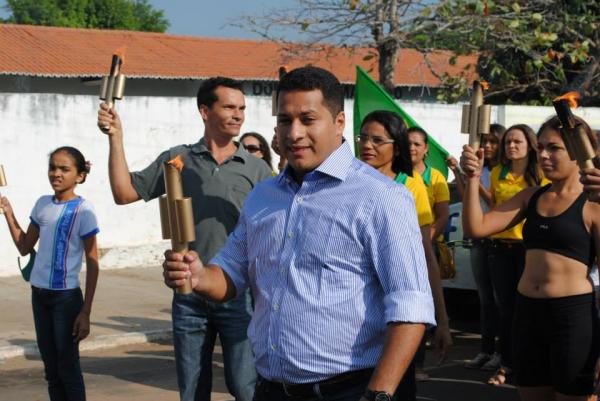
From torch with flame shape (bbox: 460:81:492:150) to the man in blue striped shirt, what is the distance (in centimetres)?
132

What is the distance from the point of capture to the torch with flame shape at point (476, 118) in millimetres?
4773

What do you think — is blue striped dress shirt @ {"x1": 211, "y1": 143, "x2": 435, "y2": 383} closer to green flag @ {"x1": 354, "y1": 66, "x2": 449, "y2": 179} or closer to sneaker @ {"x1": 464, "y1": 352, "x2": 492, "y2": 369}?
sneaker @ {"x1": 464, "y1": 352, "x2": 492, "y2": 369}

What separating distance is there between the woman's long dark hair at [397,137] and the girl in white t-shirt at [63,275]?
6.13 feet

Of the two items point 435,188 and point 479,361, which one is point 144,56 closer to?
point 479,361

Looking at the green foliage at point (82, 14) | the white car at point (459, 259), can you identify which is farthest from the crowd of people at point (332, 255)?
the green foliage at point (82, 14)

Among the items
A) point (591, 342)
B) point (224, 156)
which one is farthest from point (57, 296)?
point (591, 342)

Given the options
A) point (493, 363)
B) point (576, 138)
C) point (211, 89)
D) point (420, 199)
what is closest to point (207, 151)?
point (211, 89)

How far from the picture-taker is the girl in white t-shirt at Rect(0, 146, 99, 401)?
6371 mm

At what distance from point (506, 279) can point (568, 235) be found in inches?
109

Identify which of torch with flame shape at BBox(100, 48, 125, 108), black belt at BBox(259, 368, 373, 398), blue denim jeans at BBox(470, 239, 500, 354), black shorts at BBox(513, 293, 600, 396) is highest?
torch with flame shape at BBox(100, 48, 125, 108)

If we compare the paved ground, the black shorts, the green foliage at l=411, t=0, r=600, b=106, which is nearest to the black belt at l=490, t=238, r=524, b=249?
the paved ground

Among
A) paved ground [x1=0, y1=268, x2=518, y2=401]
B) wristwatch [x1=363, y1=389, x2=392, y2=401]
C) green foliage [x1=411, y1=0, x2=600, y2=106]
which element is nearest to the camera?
wristwatch [x1=363, y1=389, x2=392, y2=401]

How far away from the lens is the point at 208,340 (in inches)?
221

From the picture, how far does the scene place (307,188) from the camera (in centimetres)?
357
